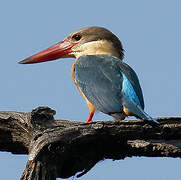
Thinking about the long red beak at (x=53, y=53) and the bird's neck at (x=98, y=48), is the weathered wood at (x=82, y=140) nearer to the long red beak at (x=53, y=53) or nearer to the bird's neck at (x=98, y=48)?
the bird's neck at (x=98, y=48)

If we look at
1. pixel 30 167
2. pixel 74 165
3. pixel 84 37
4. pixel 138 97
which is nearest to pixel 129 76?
pixel 138 97

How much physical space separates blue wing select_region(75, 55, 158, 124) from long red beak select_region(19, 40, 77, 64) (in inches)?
31.6

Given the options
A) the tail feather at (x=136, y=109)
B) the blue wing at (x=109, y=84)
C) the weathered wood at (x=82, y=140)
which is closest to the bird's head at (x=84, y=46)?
the blue wing at (x=109, y=84)

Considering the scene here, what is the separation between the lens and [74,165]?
355 cm

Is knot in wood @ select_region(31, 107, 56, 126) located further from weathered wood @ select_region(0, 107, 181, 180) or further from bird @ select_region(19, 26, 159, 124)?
bird @ select_region(19, 26, 159, 124)

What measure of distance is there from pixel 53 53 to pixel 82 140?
12.3 feet

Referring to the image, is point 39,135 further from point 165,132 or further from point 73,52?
point 73,52

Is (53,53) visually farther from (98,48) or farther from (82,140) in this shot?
(82,140)

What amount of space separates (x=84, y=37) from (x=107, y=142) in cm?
354

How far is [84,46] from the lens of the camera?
270 inches

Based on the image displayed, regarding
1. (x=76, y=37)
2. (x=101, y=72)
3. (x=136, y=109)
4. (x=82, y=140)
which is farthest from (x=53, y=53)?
(x=82, y=140)

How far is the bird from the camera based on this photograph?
492cm

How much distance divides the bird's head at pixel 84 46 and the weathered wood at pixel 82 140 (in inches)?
121

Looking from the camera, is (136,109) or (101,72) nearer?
(136,109)
